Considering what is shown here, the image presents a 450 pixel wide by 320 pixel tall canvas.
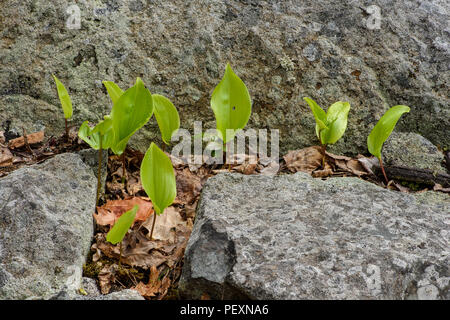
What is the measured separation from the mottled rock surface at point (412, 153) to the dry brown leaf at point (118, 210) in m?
1.67

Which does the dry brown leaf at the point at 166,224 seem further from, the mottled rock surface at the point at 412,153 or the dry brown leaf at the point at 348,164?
the mottled rock surface at the point at 412,153

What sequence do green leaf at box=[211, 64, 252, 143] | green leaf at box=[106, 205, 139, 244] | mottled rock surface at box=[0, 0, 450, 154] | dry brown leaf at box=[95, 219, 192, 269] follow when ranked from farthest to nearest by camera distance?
mottled rock surface at box=[0, 0, 450, 154] → green leaf at box=[211, 64, 252, 143] → dry brown leaf at box=[95, 219, 192, 269] → green leaf at box=[106, 205, 139, 244]

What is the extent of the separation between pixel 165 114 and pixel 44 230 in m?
0.97

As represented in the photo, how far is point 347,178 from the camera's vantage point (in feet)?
8.98

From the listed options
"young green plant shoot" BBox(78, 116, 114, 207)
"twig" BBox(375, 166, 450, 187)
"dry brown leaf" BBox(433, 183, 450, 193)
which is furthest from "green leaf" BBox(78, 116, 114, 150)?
"dry brown leaf" BBox(433, 183, 450, 193)

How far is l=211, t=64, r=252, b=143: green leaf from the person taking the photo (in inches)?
102

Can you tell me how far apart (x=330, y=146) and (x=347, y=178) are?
1.58 feet

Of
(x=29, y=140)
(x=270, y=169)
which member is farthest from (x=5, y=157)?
(x=270, y=169)

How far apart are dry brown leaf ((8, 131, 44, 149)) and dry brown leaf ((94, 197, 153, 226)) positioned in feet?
2.62

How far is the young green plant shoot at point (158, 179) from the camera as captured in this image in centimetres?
221

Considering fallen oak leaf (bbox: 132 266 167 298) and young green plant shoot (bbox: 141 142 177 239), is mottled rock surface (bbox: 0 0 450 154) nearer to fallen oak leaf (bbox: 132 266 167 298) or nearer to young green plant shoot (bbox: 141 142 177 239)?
young green plant shoot (bbox: 141 142 177 239)

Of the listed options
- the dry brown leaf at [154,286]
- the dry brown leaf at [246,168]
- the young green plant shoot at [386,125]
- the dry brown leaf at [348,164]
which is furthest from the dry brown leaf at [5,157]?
the young green plant shoot at [386,125]

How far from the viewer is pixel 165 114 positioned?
2672 mm
